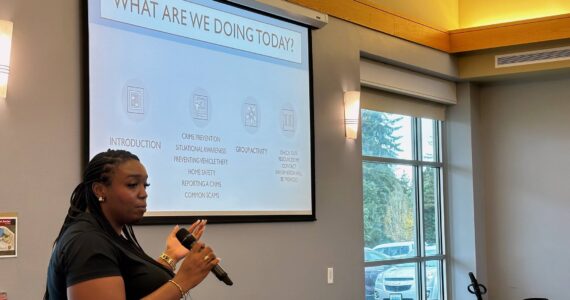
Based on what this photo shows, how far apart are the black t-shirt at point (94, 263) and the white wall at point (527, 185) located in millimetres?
5449

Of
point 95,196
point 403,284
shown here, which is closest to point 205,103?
point 95,196

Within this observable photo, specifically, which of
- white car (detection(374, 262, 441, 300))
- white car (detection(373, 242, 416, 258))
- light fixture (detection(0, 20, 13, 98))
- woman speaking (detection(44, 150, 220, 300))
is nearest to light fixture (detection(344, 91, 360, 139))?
white car (detection(373, 242, 416, 258))

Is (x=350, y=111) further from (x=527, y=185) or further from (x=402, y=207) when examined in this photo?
(x=527, y=185)

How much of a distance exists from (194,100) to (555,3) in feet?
12.6

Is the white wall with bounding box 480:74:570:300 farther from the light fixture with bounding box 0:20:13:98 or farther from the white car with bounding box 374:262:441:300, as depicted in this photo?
the light fixture with bounding box 0:20:13:98

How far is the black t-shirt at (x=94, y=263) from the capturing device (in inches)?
68.0

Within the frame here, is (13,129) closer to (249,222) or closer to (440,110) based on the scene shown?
(249,222)

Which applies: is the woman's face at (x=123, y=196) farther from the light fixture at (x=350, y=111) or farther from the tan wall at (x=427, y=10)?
the tan wall at (x=427, y=10)

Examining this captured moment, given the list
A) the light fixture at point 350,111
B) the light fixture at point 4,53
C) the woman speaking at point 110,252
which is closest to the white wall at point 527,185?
the light fixture at point 350,111

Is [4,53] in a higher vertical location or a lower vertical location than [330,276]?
higher

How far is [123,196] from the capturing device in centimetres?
190

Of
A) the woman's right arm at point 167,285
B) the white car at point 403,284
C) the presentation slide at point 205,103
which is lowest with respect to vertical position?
the white car at point 403,284

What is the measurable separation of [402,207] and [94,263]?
4843 mm

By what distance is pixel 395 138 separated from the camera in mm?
6234
